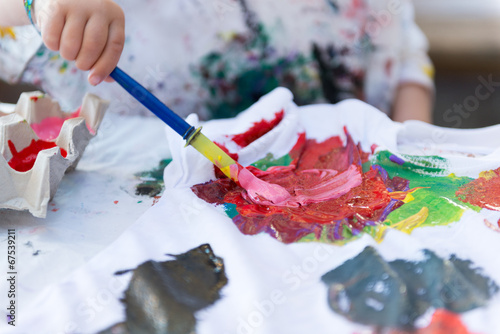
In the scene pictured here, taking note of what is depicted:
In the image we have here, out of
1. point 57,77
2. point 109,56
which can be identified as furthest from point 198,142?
point 57,77

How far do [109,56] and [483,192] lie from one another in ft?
1.29

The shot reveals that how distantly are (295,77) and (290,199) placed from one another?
0.40 meters

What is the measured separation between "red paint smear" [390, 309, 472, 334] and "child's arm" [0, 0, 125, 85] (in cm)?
37

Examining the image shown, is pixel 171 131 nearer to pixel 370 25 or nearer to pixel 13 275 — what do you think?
pixel 13 275

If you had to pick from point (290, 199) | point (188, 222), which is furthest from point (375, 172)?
point (188, 222)

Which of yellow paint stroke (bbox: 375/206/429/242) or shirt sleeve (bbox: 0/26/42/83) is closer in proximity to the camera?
yellow paint stroke (bbox: 375/206/429/242)

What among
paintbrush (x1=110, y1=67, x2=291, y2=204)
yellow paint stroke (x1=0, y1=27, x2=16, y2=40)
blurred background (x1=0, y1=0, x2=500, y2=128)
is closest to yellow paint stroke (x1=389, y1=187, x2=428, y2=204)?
paintbrush (x1=110, y1=67, x2=291, y2=204)

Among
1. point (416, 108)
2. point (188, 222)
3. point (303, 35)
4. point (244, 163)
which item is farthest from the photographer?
point (416, 108)

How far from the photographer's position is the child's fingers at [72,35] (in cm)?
43

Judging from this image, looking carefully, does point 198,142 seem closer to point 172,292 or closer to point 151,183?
point 151,183

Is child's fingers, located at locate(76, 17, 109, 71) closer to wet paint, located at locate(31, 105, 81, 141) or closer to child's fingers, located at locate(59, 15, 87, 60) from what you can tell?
child's fingers, located at locate(59, 15, 87, 60)

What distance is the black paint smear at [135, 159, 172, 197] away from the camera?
0.48m

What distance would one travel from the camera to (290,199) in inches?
17.3

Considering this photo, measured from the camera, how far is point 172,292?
12.5 inches
